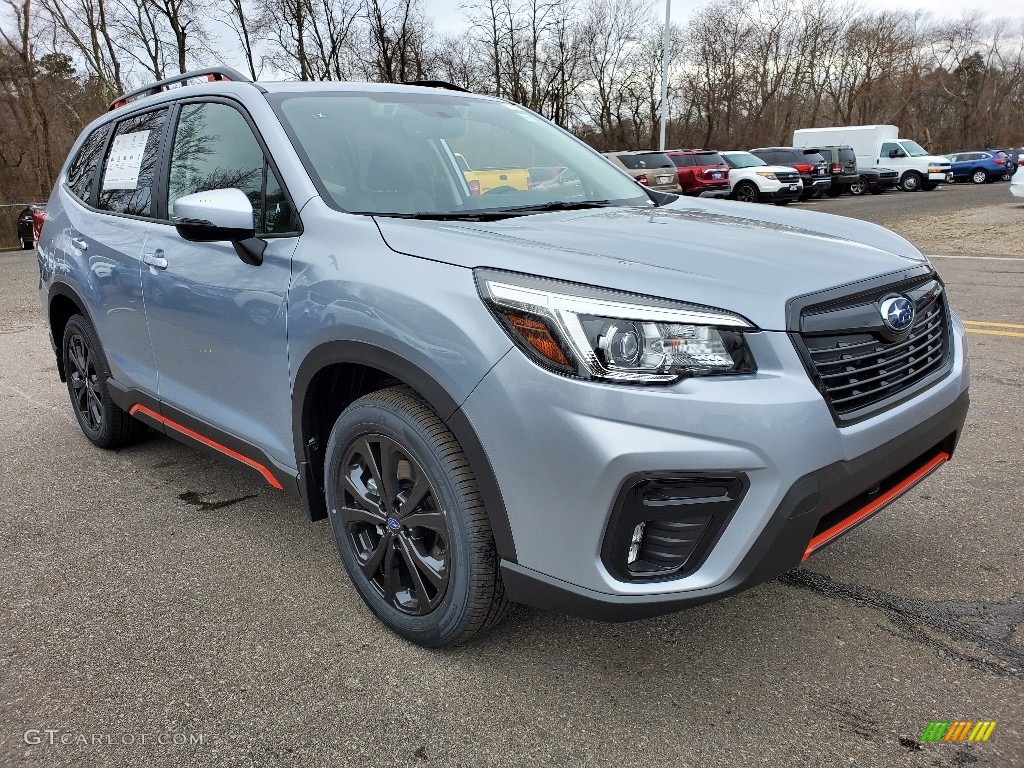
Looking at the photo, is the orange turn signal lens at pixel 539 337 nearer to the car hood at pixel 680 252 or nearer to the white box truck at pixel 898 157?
the car hood at pixel 680 252

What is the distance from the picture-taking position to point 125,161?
3932 millimetres

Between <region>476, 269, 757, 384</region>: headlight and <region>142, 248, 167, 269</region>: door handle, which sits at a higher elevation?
<region>142, 248, 167, 269</region>: door handle

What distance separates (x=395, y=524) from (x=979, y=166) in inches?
1682

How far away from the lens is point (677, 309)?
77.1 inches

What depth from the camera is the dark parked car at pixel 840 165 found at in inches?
1116

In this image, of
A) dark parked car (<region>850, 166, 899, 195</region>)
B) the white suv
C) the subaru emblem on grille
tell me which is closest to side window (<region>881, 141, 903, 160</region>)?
dark parked car (<region>850, 166, 899, 195</region>)

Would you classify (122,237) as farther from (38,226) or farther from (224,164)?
(38,226)

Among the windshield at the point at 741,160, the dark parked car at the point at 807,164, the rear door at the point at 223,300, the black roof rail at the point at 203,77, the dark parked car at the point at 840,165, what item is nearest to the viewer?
the rear door at the point at 223,300

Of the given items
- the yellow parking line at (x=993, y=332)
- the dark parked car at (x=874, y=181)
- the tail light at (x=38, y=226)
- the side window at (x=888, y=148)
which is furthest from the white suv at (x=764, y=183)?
the tail light at (x=38, y=226)

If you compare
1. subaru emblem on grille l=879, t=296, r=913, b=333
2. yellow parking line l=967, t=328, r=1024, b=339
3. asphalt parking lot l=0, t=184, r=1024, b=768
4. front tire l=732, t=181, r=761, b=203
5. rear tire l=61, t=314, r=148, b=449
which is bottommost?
asphalt parking lot l=0, t=184, r=1024, b=768

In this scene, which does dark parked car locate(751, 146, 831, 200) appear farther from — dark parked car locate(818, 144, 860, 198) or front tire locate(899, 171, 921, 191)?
front tire locate(899, 171, 921, 191)

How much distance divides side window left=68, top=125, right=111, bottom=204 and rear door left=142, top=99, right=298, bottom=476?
1043mm

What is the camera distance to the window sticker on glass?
3.79 metres

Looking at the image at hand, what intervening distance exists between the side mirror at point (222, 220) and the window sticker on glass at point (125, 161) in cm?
116
